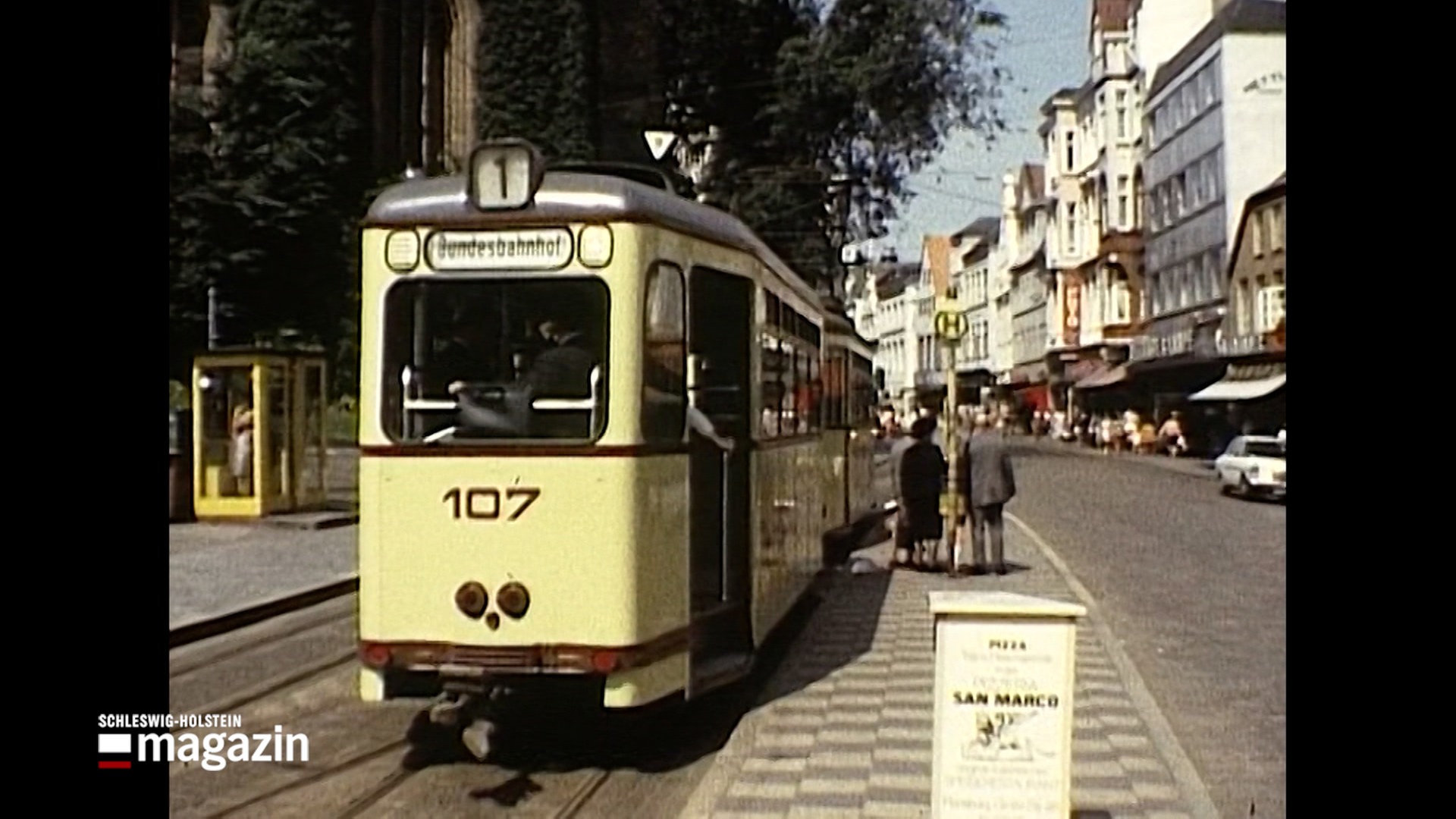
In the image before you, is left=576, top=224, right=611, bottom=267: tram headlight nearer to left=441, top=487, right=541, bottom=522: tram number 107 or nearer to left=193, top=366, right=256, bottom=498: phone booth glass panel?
left=441, top=487, right=541, bottom=522: tram number 107

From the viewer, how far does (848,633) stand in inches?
219

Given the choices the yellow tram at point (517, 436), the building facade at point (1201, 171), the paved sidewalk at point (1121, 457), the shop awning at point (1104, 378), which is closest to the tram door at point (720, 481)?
the yellow tram at point (517, 436)

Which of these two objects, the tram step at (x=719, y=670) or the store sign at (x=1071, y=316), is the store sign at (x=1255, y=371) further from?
the tram step at (x=719, y=670)

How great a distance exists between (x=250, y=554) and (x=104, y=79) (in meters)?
1.43

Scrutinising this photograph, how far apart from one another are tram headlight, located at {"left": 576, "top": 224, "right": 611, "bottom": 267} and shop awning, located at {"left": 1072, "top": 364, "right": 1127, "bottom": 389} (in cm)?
130

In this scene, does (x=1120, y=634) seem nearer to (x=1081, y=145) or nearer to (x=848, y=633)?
(x=848, y=633)

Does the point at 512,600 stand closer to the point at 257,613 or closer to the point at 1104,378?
the point at 257,613

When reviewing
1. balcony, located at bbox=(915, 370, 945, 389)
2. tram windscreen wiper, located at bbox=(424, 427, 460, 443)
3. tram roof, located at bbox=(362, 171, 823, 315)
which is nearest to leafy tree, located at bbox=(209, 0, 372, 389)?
tram roof, located at bbox=(362, 171, 823, 315)

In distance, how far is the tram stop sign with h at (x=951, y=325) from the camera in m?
5.10

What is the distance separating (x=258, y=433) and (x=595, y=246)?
1271 mm
